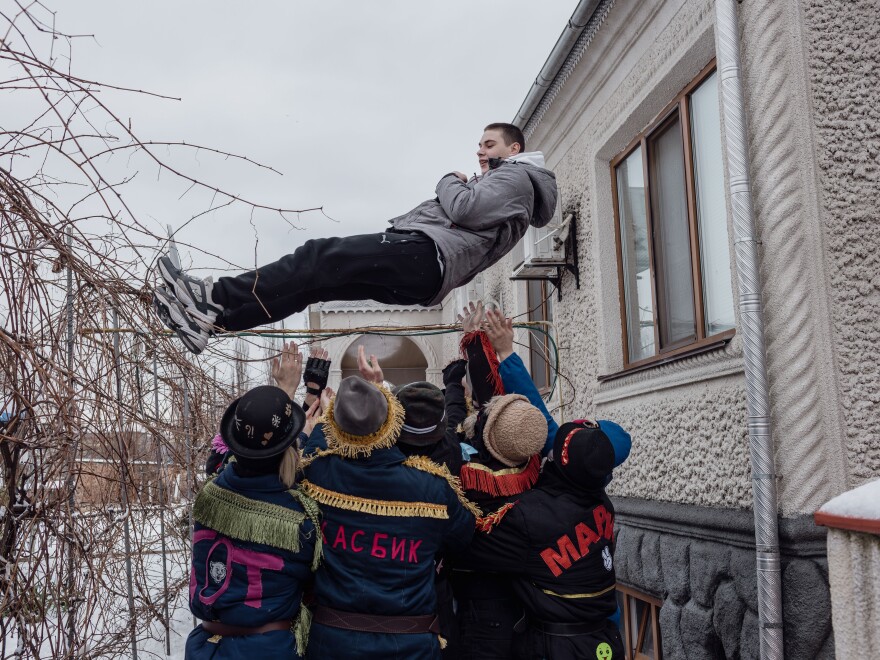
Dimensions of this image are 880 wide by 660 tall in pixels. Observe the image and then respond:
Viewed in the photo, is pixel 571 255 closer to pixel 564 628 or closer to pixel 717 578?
pixel 717 578

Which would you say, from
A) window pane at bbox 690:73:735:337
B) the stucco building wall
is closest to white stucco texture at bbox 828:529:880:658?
the stucco building wall

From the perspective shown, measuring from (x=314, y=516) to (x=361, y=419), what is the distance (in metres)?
0.38

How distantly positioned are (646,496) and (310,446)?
2.60 metres

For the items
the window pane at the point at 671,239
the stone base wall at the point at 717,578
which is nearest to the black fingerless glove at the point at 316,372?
the stone base wall at the point at 717,578

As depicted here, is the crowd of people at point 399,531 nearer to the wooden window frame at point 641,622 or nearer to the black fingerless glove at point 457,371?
the black fingerless glove at point 457,371

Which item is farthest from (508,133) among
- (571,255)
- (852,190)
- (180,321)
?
(571,255)

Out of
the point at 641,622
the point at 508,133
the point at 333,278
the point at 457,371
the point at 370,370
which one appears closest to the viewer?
the point at 333,278

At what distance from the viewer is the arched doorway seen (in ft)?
66.2

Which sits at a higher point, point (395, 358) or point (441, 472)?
point (395, 358)

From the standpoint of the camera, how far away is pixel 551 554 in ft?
10.5

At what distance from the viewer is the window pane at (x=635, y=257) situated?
552cm

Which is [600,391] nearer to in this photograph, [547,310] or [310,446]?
[547,310]

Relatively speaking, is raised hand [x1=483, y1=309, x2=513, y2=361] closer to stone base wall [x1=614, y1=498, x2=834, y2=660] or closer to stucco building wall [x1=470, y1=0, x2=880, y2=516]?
stucco building wall [x1=470, y1=0, x2=880, y2=516]

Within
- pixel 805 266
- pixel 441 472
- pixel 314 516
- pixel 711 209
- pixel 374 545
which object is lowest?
pixel 374 545
